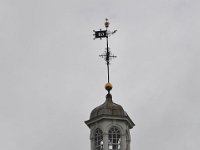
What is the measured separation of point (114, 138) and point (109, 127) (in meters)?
0.95

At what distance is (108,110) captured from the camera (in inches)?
2146

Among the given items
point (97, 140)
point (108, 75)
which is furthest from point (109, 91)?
point (97, 140)

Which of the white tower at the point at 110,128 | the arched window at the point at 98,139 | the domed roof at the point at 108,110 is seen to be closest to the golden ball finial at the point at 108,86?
the domed roof at the point at 108,110

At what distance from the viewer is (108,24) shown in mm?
58188

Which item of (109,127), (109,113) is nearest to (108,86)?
(109,113)

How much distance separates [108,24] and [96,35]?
1.60m

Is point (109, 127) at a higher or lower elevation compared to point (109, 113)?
lower

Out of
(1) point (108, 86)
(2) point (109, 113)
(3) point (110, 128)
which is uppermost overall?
(1) point (108, 86)

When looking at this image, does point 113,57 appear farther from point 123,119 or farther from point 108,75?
point 123,119

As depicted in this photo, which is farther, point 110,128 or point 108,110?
point 108,110

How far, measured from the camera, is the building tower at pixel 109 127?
175ft

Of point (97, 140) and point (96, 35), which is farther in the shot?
point (96, 35)

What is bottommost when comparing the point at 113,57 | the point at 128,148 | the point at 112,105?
the point at 128,148

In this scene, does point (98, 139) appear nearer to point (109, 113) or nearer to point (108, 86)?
point (109, 113)
